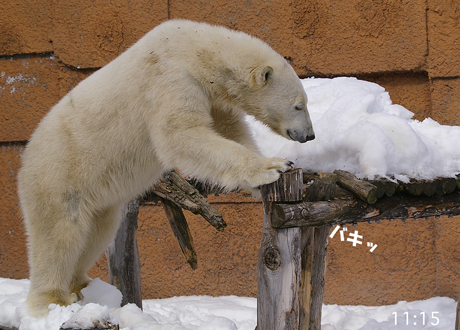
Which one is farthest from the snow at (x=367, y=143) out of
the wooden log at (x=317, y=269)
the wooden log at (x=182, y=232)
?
the wooden log at (x=182, y=232)

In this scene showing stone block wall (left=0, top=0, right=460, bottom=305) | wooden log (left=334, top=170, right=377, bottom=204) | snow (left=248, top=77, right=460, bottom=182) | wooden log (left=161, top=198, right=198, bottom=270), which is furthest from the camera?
stone block wall (left=0, top=0, right=460, bottom=305)

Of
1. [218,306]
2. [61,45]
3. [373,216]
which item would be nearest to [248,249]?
[218,306]

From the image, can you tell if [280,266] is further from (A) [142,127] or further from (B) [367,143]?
(A) [142,127]

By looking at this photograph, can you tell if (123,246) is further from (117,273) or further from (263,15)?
(263,15)

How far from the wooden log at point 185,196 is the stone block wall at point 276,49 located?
1569 millimetres

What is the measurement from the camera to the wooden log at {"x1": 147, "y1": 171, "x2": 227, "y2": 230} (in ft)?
9.89

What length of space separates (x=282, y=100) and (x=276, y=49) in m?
2.41

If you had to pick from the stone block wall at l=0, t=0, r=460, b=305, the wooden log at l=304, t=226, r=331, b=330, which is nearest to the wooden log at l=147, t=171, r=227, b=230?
the wooden log at l=304, t=226, r=331, b=330

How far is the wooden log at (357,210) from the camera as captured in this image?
7.23 feet

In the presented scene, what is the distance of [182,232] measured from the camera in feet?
11.5

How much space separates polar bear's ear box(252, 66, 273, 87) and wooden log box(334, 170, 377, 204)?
0.63m

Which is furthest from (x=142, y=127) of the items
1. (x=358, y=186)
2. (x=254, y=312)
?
(x=254, y=312)

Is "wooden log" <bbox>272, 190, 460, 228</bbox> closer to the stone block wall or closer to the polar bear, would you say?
the polar bear

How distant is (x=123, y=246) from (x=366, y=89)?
7.43 feet
